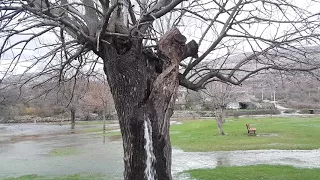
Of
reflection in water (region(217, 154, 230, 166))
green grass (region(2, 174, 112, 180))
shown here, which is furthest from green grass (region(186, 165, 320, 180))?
green grass (region(2, 174, 112, 180))

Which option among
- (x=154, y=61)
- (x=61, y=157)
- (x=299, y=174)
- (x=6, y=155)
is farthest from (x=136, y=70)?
(x=6, y=155)

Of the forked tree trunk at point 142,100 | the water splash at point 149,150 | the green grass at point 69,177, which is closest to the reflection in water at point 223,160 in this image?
the green grass at point 69,177

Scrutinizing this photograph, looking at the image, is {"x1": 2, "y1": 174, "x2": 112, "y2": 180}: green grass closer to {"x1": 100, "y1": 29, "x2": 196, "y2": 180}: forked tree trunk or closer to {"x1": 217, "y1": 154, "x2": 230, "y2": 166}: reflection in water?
{"x1": 217, "y1": 154, "x2": 230, "y2": 166}: reflection in water

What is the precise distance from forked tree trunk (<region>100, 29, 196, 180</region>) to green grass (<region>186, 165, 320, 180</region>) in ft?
22.4

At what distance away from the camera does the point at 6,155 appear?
21.5m

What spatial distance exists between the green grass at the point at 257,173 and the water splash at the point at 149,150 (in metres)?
6.78

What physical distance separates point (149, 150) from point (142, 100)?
0.71 m

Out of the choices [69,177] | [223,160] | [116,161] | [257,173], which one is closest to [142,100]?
[257,173]

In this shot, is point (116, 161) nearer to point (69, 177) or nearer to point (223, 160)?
point (69, 177)

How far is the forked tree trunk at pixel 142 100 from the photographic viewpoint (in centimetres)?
539

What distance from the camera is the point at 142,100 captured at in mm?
5480

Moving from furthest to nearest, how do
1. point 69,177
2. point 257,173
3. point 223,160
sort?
1. point 223,160
2. point 69,177
3. point 257,173

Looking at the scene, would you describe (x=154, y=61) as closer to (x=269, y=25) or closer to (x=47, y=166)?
(x=269, y=25)

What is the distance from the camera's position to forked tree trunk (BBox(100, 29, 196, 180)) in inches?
212
